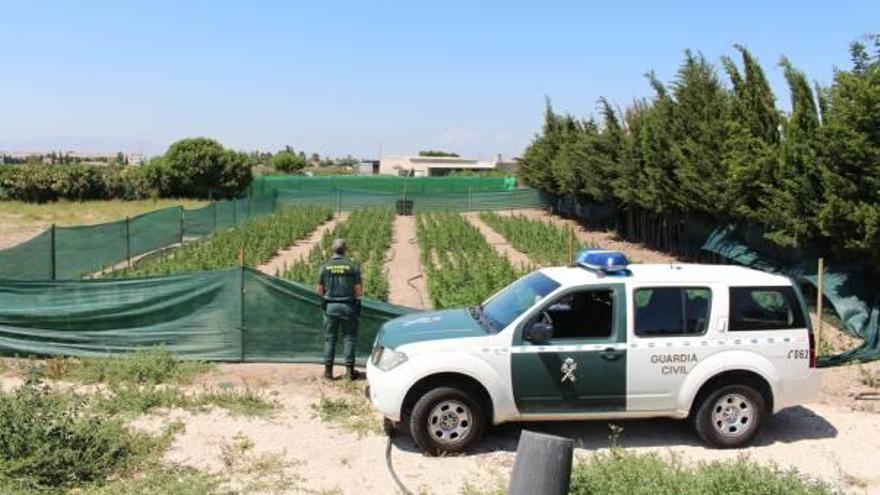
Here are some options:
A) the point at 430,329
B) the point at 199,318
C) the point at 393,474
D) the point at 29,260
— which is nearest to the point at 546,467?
the point at 393,474

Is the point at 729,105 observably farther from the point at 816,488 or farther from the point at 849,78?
the point at 816,488

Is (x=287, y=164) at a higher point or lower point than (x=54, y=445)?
higher

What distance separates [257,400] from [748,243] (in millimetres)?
13809

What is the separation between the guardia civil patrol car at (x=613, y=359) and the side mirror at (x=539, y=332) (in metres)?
0.01

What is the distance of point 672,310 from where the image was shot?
24.1 feet

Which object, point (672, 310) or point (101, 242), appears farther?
point (101, 242)

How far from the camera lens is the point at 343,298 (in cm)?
928

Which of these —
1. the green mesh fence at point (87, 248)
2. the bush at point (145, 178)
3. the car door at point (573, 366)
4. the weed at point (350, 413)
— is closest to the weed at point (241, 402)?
the weed at point (350, 413)

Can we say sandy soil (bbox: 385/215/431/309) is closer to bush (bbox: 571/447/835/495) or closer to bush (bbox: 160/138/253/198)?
bush (bbox: 571/447/835/495)

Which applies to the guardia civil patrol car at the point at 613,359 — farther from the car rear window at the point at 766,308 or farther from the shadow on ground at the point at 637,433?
the shadow on ground at the point at 637,433

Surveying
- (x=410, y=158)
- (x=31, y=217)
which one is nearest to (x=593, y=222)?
(x=31, y=217)

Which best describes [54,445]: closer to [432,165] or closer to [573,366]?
[573,366]

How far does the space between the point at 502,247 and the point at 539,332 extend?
2136 centimetres

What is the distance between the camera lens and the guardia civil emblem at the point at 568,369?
7.07m
